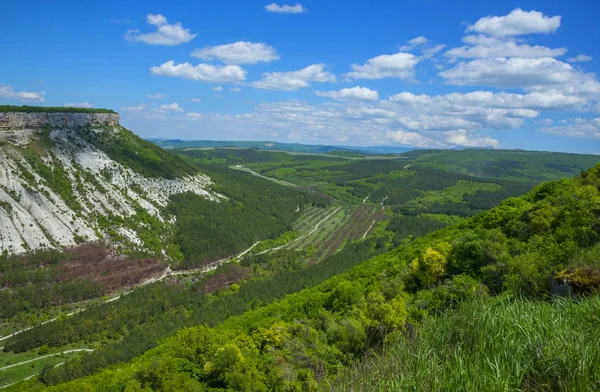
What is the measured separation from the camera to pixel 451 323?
8.66 meters

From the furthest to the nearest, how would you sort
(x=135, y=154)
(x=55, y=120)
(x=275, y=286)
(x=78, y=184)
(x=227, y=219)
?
(x=135, y=154)
(x=227, y=219)
(x=55, y=120)
(x=78, y=184)
(x=275, y=286)

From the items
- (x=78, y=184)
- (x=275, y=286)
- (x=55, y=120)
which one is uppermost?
(x=55, y=120)

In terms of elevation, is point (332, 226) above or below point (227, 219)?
below

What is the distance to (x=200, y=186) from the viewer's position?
112 meters

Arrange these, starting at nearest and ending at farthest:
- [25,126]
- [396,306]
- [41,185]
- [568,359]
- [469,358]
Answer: [568,359]
[469,358]
[396,306]
[41,185]
[25,126]

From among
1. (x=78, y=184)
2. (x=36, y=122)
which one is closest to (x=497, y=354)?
(x=78, y=184)

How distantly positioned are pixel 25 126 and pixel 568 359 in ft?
341

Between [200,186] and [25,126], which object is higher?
[25,126]

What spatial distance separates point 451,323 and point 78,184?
294ft

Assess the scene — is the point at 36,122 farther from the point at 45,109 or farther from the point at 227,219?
the point at 227,219

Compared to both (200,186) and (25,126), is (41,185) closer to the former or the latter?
(25,126)

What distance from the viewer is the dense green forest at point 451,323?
712cm

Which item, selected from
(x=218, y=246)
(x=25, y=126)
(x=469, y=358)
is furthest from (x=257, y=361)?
(x=25, y=126)

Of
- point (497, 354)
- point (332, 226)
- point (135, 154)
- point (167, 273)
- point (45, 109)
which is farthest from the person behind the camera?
point (332, 226)
